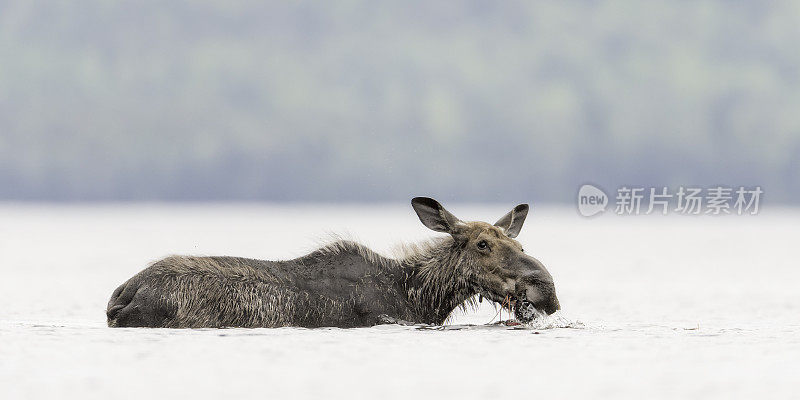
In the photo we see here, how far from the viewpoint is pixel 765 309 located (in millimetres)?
20453

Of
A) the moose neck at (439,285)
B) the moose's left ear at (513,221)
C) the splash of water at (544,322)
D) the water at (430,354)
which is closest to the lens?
the water at (430,354)

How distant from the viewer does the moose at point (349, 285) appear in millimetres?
14805

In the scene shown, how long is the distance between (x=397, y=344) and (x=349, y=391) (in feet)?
9.95

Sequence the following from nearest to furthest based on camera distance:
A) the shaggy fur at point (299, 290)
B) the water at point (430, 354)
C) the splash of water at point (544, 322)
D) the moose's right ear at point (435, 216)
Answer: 1. the water at point (430, 354)
2. the shaggy fur at point (299, 290)
3. the splash of water at point (544, 322)
4. the moose's right ear at point (435, 216)

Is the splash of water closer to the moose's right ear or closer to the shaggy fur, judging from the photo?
the shaggy fur

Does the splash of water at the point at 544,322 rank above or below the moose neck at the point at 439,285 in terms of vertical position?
below

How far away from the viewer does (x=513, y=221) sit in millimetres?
16656

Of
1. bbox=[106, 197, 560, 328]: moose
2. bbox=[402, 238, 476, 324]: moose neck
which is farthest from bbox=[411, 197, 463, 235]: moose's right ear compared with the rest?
bbox=[402, 238, 476, 324]: moose neck

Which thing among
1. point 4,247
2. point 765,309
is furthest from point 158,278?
point 4,247

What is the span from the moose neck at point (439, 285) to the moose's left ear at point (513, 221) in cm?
84

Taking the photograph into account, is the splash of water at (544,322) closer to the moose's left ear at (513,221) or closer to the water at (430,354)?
the water at (430,354)

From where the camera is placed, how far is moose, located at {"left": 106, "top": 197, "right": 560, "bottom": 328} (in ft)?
48.6

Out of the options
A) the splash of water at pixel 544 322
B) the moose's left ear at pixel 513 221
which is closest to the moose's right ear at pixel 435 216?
the moose's left ear at pixel 513 221

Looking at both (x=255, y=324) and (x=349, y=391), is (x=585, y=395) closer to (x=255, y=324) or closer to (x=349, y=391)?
(x=349, y=391)
